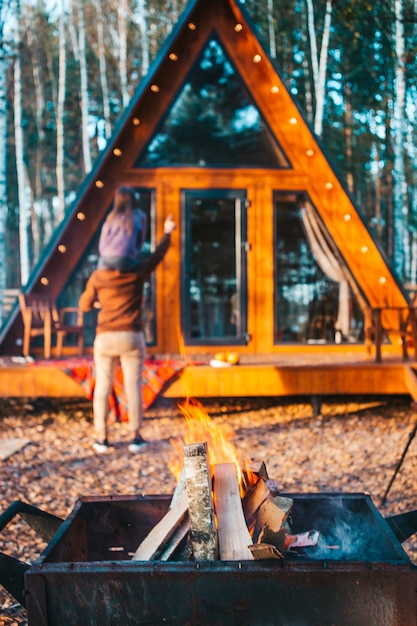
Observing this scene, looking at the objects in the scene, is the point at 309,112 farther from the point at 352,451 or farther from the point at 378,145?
the point at 352,451

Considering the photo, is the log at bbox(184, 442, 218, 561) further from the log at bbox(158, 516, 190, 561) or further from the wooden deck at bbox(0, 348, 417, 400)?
the wooden deck at bbox(0, 348, 417, 400)

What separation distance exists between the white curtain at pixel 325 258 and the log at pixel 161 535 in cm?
554

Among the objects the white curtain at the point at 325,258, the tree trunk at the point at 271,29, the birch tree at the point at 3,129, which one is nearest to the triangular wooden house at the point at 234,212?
the white curtain at the point at 325,258

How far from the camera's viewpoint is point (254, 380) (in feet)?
20.3

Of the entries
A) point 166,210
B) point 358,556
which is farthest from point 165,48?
point 358,556

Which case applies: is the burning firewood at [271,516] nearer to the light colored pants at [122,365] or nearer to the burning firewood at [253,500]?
the burning firewood at [253,500]

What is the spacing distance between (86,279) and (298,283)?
8.85 feet

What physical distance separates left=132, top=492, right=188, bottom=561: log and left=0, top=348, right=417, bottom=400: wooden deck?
3850mm

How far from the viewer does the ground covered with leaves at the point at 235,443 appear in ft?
13.9

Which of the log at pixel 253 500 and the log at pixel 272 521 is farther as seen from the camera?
the log at pixel 253 500

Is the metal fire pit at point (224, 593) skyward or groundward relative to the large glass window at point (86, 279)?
groundward

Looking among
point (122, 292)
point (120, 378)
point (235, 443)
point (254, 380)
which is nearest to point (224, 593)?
point (122, 292)

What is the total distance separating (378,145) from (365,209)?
2.93m

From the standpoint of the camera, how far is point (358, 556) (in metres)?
2.34
